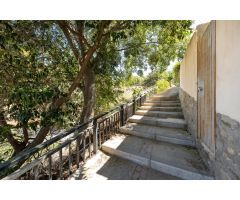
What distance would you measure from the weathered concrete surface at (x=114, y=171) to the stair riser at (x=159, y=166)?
0.06 metres

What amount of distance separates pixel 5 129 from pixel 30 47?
6.52 ft

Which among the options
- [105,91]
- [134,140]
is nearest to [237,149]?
[134,140]

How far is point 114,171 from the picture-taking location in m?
2.99

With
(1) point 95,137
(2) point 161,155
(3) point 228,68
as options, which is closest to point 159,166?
(2) point 161,155

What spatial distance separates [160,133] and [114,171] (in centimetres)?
159

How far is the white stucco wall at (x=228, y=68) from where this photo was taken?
171 cm

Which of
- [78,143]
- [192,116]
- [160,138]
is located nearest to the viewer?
[78,143]

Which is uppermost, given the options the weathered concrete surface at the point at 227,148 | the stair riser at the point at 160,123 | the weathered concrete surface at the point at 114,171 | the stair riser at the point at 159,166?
the weathered concrete surface at the point at 227,148

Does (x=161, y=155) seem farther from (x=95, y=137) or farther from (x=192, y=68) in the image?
(x=192, y=68)

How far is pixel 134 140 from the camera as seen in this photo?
404 cm

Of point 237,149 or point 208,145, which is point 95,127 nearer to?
point 208,145

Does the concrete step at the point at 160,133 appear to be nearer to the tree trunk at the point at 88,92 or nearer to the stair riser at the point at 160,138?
the stair riser at the point at 160,138

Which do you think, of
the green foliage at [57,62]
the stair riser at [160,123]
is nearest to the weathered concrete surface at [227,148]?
the stair riser at [160,123]
